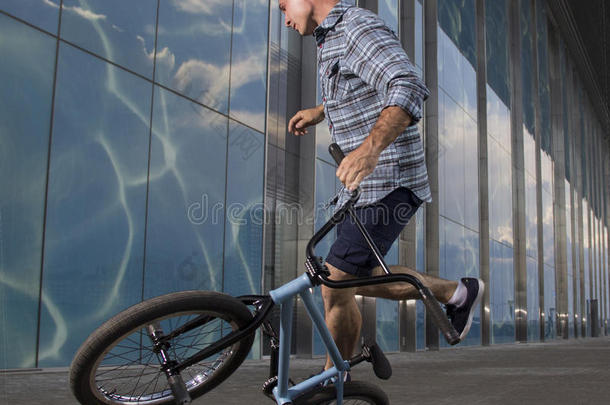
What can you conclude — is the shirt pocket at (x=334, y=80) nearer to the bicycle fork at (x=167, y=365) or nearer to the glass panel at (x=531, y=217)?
the bicycle fork at (x=167, y=365)

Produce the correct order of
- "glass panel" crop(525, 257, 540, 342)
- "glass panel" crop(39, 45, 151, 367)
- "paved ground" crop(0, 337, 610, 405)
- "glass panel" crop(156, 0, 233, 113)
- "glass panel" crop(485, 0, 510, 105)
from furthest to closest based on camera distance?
"glass panel" crop(525, 257, 540, 342)
"glass panel" crop(485, 0, 510, 105)
"glass panel" crop(156, 0, 233, 113)
"glass panel" crop(39, 45, 151, 367)
"paved ground" crop(0, 337, 610, 405)

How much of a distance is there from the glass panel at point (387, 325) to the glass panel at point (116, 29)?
21.7 feet

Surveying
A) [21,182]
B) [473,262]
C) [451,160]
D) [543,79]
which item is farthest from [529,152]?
[21,182]

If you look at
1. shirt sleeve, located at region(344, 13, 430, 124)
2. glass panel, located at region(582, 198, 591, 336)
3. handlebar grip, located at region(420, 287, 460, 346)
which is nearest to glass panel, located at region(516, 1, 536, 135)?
glass panel, located at region(582, 198, 591, 336)

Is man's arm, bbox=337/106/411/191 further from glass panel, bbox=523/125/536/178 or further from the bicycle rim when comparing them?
glass panel, bbox=523/125/536/178

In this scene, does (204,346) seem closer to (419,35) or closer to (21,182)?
(21,182)

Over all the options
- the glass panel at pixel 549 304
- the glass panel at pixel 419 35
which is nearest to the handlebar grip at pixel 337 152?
the glass panel at pixel 419 35

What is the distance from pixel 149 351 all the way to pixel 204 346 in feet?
0.64

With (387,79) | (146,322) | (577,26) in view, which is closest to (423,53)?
(387,79)

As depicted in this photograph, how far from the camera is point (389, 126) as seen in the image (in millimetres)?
2375

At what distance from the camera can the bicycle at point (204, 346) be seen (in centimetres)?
196

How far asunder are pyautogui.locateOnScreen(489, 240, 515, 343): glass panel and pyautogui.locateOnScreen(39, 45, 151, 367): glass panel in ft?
45.8

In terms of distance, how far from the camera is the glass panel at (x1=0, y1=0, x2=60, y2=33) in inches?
231

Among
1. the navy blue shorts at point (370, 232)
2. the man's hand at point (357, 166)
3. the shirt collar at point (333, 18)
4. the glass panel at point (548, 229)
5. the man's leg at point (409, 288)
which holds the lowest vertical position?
the man's leg at point (409, 288)
